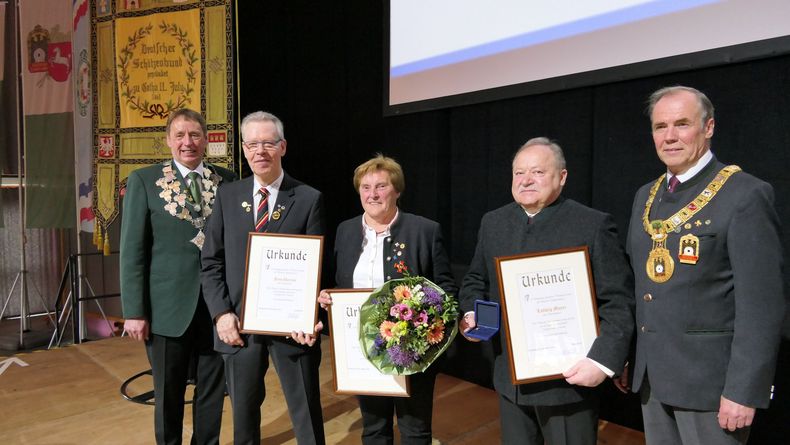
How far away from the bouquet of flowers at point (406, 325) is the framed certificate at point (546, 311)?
0.25 m

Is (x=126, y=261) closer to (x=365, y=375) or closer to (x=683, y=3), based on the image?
(x=365, y=375)

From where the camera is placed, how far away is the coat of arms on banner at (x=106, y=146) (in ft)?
14.6

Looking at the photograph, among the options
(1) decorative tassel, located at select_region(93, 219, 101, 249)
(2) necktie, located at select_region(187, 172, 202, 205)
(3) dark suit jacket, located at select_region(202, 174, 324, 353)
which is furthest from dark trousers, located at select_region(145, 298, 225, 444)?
(1) decorative tassel, located at select_region(93, 219, 101, 249)

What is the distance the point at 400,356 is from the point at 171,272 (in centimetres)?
113

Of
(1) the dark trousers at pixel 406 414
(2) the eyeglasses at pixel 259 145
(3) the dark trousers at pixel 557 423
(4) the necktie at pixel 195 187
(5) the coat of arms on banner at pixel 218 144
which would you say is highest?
(5) the coat of arms on banner at pixel 218 144

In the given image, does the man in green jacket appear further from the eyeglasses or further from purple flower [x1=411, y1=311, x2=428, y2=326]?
purple flower [x1=411, y1=311, x2=428, y2=326]

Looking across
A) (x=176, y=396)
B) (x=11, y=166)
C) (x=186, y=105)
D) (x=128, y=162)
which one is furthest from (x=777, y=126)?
(x=11, y=166)

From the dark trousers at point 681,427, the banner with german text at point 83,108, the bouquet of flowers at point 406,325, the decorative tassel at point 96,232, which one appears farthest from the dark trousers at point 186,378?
the banner with german text at point 83,108

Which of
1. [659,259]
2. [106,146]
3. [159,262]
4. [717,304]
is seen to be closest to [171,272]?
[159,262]

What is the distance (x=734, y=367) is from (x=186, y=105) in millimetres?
4026

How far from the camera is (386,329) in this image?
167 centimetres

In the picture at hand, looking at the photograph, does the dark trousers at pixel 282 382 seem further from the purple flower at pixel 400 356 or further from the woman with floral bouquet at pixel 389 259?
the purple flower at pixel 400 356

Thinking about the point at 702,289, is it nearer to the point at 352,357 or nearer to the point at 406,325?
the point at 406,325

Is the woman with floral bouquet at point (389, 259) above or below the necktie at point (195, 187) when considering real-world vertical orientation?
below
